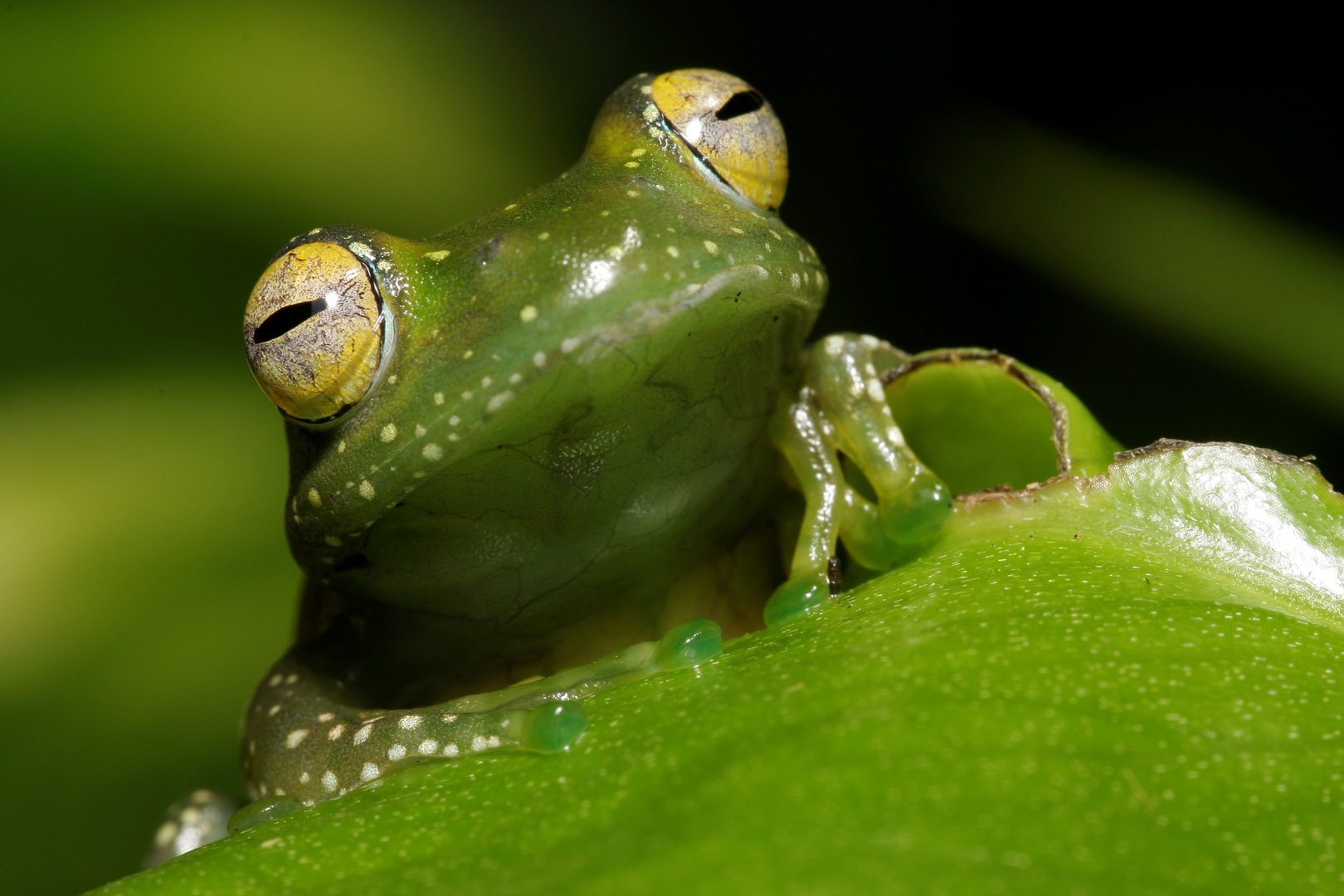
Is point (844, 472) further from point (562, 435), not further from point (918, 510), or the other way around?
point (562, 435)

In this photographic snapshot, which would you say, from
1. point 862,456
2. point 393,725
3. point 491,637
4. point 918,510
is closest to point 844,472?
point 862,456

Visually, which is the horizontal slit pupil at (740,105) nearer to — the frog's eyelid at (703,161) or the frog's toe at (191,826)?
the frog's eyelid at (703,161)

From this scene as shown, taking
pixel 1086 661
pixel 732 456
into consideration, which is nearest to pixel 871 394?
pixel 732 456

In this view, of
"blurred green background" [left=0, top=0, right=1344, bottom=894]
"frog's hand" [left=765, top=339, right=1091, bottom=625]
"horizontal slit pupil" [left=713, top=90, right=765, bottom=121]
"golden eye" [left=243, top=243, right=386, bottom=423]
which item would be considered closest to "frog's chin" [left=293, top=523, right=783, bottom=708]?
"frog's hand" [left=765, top=339, right=1091, bottom=625]

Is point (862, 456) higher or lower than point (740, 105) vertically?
lower

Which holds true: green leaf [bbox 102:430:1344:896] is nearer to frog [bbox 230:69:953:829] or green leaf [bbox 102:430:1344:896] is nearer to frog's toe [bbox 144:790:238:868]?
frog [bbox 230:69:953:829]
